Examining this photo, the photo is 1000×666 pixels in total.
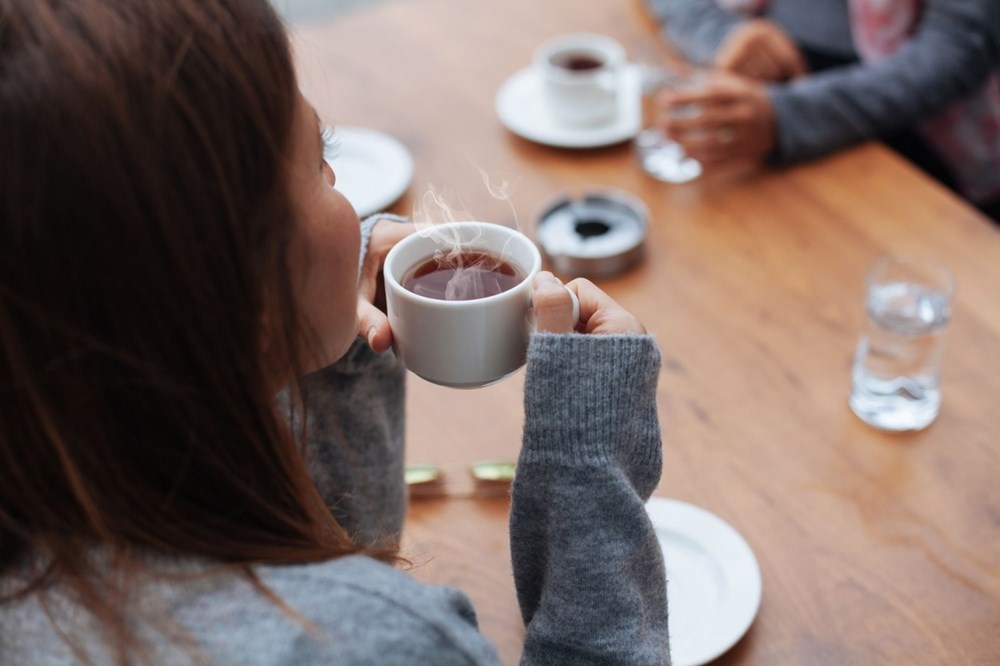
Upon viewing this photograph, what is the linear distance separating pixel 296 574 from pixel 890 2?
56.4 inches

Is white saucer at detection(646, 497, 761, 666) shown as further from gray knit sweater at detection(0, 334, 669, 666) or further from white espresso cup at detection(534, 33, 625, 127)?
white espresso cup at detection(534, 33, 625, 127)

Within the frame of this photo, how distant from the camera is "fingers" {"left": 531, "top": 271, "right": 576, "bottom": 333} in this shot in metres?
0.76

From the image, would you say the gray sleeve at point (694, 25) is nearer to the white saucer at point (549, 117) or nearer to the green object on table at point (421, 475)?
the white saucer at point (549, 117)

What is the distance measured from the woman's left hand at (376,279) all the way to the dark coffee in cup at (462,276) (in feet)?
0.16

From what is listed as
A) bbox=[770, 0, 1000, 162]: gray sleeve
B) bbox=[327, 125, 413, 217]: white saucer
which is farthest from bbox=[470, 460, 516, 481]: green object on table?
bbox=[770, 0, 1000, 162]: gray sleeve

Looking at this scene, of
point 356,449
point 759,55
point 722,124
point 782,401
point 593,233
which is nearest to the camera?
point 356,449

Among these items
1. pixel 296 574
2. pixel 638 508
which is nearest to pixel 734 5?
pixel 638 508

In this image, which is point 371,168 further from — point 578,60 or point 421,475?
point 421,475

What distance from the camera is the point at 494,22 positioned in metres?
1.82

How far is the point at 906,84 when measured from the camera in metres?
1.52

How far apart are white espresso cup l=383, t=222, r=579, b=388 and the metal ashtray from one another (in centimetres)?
39

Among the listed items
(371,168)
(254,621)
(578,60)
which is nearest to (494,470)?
(254,621)

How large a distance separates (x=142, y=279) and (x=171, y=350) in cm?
5

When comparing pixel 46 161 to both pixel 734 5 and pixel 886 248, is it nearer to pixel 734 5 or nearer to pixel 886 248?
pixel 886 248
